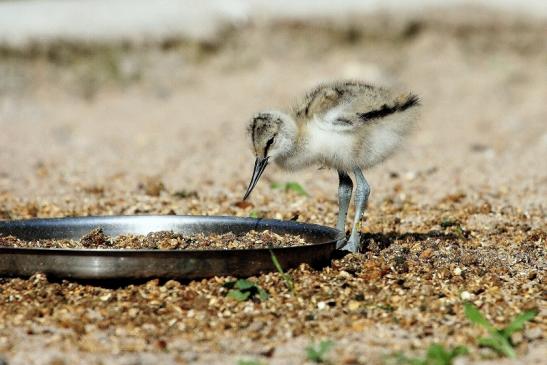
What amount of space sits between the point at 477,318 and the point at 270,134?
1500 mm

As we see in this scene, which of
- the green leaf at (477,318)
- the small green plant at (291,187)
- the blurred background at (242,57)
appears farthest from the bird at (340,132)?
the blurred background at (242,57)

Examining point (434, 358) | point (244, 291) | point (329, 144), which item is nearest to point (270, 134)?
point (329, 144)

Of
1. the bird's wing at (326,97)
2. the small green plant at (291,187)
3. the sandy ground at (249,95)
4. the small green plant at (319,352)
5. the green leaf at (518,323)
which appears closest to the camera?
the small green plant at (319,352)

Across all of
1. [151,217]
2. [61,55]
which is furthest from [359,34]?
[151,217]

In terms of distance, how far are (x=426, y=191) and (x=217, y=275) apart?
10.6 ft

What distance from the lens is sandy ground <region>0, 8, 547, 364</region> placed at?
8453 mm

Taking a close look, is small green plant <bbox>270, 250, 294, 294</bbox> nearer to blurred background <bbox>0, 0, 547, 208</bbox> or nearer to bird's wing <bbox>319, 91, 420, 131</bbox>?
bird's wing <bbox>319, 91, 420, 131</bbox>

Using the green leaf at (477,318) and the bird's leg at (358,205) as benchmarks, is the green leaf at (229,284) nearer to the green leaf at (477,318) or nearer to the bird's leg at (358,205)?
the bird's leg at (358,205)

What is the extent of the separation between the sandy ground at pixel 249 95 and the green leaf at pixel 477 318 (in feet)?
12.7

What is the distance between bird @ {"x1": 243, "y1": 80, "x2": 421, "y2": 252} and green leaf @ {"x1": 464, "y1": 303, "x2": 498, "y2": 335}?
113 cm

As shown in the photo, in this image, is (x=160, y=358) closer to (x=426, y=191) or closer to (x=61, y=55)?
(x=426, y=191)

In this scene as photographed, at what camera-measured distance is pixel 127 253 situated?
160 inches

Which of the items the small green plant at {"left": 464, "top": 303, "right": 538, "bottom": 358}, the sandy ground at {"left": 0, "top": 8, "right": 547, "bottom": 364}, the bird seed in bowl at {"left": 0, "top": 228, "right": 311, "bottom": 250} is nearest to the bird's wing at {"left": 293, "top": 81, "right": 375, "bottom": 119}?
the bird seed in bowl at {"left": 0, "top": 228, "right": 311, "bottom": 250}

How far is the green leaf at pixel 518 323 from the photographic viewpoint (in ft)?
11.7
